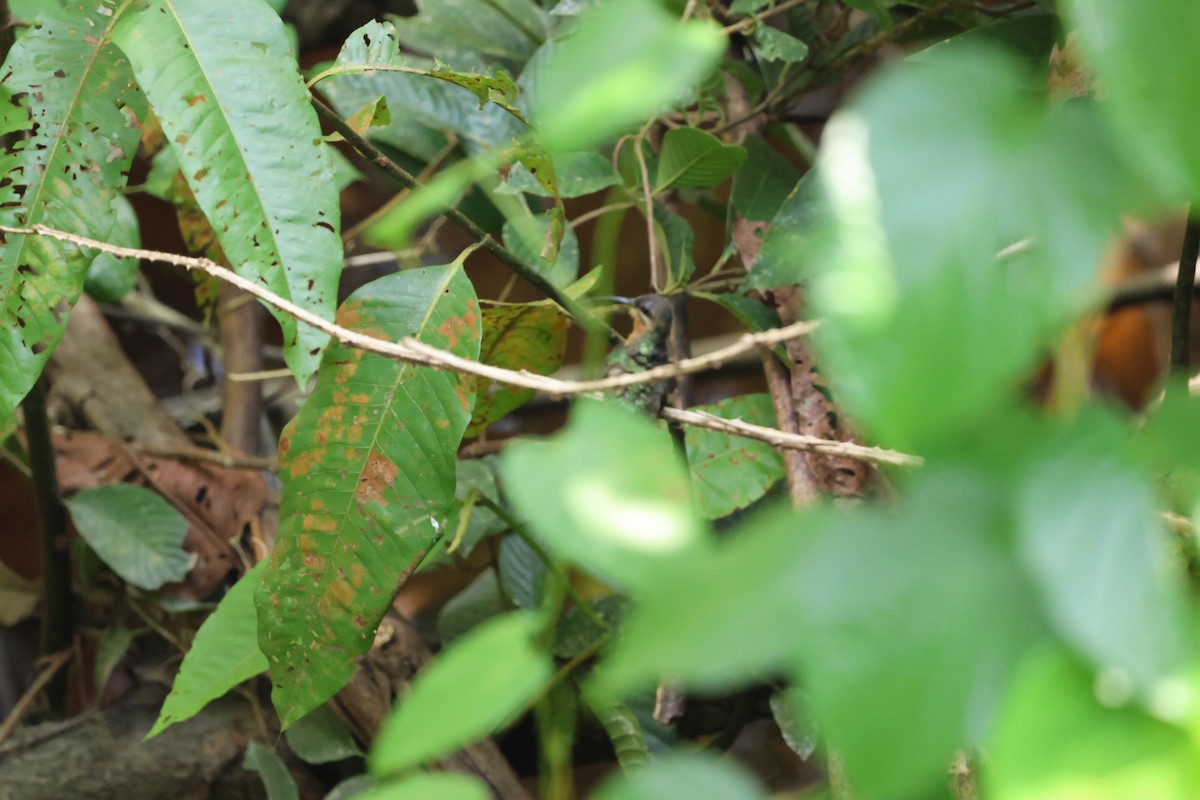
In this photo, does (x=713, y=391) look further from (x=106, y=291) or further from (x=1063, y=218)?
(x=1063, y=218)

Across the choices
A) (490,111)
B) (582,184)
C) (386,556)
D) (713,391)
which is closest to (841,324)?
(386,556)

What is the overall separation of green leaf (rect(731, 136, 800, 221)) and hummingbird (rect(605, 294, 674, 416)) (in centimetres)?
33

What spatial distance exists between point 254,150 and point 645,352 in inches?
9.1

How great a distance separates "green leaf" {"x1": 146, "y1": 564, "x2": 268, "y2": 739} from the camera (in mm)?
680

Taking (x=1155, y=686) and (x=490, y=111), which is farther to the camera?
(x=490, y=111)

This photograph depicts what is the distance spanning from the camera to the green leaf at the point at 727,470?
759 millimetres

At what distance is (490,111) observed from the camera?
1028 mm

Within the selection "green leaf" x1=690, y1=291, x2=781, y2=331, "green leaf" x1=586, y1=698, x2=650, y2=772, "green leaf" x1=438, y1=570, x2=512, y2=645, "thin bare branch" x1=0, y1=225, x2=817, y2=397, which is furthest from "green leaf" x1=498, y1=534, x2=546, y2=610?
"thin bare branch" x1=0, y1=225, x2=817, y2=397

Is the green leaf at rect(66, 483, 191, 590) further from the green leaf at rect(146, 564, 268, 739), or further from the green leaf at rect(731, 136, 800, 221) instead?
the green leaf at rect(731, 136, 800, 221)

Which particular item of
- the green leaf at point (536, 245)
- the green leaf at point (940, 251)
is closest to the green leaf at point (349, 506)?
the green leaf at point (536, 245)

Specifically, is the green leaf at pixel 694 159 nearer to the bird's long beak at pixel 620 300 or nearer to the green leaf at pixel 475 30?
the bird's long beak at pixel 620 300

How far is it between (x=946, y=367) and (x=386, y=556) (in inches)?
17.3

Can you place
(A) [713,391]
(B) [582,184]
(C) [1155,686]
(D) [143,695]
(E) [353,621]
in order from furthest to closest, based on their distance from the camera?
(A) [713,391]
(D) [143,695]
(B) [582,184]
(E) [353,621]
(C) [1155,686]

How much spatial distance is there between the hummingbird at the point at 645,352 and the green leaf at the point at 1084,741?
0.32 m
